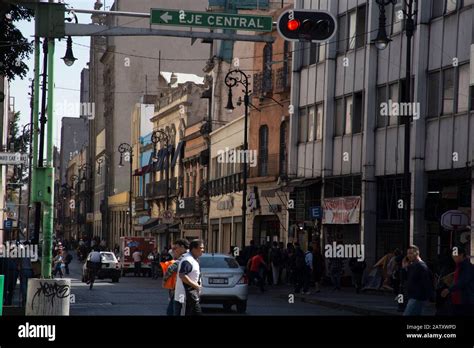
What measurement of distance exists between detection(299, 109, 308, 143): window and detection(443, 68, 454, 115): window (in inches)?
537

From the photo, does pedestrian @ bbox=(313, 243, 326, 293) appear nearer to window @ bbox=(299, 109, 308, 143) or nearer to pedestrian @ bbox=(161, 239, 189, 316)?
window @ bbox=(299, 109, 308, 143)

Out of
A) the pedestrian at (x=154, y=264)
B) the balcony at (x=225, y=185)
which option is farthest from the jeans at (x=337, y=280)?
the balcony at (x=225, y=185)

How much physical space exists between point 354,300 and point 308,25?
1576cm

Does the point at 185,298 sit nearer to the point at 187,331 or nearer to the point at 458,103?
the point at 187,331

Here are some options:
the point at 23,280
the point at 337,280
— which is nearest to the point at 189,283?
the point at 23,280

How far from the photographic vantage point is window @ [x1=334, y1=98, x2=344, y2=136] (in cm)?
4716

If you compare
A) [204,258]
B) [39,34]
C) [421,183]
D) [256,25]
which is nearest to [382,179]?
[421,183]

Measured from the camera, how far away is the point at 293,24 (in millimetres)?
20375

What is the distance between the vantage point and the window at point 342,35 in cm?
4709

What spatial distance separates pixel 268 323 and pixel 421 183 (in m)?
28.3

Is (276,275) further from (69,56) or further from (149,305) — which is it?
(69,56)

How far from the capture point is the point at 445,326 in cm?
1242

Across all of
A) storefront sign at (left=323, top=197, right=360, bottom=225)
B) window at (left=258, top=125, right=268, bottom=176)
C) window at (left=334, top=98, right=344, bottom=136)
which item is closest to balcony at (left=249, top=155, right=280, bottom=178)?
window at (left=258, top=125, right=268, bottom=176)

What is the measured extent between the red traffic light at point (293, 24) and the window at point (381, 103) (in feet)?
73.8
